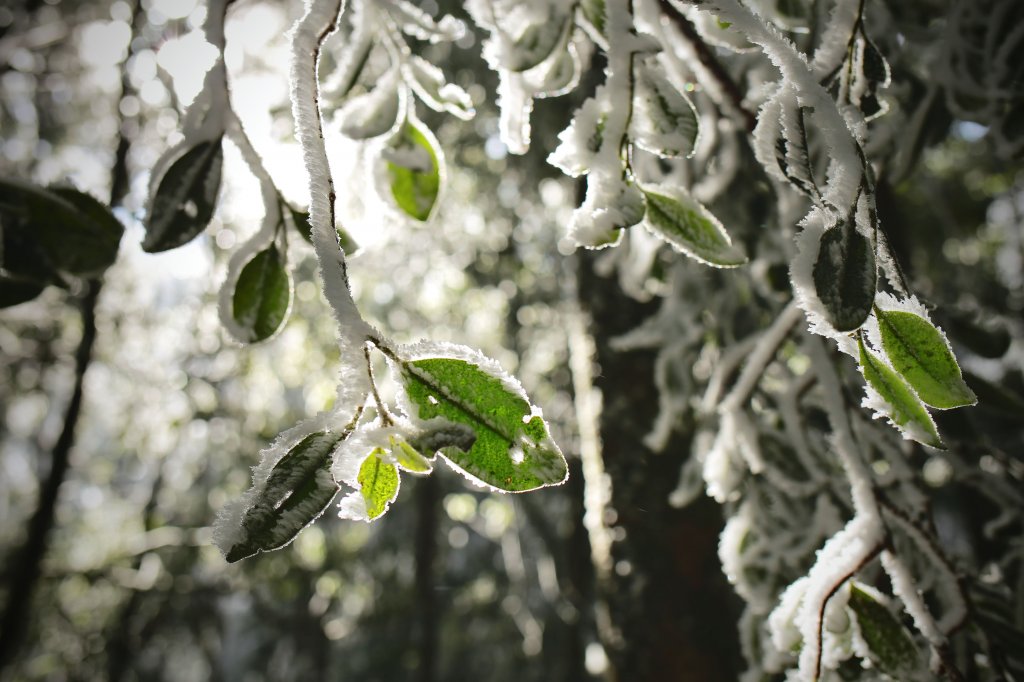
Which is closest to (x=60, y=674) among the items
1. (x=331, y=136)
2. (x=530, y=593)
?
(x=530, y=593)

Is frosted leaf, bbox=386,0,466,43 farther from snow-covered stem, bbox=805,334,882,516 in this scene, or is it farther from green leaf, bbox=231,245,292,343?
snow-covered stem, bbox=805,334,882,516

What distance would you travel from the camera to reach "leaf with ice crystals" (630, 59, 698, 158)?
62cm

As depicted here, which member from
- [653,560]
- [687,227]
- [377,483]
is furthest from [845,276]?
[653,560]

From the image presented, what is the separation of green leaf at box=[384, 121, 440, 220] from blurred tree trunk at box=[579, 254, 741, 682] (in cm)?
104

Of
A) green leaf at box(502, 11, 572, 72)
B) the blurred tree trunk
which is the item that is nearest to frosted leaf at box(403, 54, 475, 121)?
green leaf at box(502, 11, 572, 72)

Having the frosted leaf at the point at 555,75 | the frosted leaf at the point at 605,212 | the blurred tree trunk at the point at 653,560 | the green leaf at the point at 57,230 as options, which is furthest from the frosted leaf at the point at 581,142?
the blurred tree trunk at the point at 653,560

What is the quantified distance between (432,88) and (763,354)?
1.80 ft

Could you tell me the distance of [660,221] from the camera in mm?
636

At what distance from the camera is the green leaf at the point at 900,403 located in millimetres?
506

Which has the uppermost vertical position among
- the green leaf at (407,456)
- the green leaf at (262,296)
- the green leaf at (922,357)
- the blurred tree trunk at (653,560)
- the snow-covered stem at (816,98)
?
the snow-covered stem at (816,98)

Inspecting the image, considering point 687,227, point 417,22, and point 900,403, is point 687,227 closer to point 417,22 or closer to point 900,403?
point 900,403

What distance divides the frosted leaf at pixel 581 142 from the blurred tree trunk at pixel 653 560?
1183 millimetres

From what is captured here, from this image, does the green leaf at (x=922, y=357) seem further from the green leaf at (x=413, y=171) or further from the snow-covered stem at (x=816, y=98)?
the green leaf at (x=413, y=171)

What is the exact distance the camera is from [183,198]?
2.13 feet
